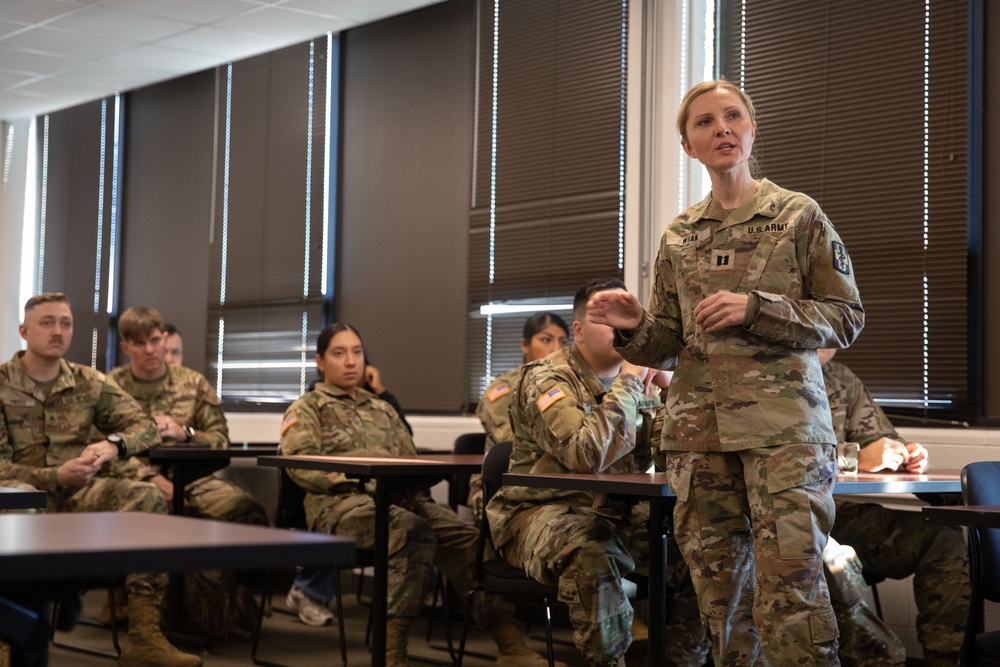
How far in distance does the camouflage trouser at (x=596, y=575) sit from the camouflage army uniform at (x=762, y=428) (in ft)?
1.69

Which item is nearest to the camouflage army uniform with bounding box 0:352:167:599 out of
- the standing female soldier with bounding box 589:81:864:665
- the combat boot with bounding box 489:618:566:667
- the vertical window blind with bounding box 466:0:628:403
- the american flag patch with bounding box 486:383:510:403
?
the combat boot with bounding box 489:618:566:667

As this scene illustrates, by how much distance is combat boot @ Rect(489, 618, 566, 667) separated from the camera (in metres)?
4.04

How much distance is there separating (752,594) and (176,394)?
3.67m

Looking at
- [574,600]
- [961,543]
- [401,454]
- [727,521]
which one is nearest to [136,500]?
[401,454]

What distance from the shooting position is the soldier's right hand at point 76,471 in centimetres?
404

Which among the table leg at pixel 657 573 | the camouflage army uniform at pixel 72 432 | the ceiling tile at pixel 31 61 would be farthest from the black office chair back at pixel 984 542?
the ceiling tile at pixel 31 61

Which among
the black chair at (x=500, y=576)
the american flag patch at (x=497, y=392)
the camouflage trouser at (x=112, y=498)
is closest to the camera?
the black chair at (x=500, y=576)

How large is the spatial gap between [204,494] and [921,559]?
313 cm

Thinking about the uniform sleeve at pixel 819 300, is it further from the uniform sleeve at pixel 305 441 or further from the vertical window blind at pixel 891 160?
the uniform sleeve at pixel 305 441

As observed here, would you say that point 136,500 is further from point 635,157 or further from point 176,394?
point 635,157

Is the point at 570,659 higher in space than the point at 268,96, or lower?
lower

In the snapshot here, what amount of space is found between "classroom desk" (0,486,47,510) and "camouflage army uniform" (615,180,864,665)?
1.30 meters

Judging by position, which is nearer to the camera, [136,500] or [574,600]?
[574,600]

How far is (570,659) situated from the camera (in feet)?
13.9
